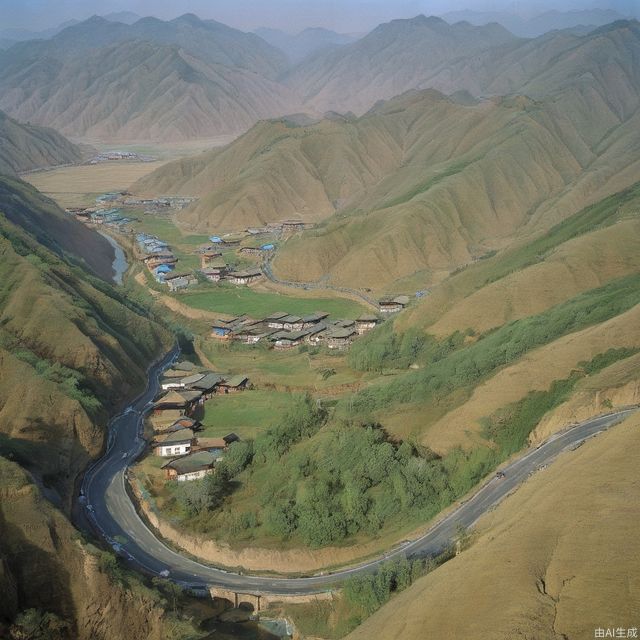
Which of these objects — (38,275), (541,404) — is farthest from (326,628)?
(38,275)

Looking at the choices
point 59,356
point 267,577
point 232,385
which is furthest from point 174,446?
point 267,577

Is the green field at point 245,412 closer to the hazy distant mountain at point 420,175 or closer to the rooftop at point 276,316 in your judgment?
the rooftop at point 276,316

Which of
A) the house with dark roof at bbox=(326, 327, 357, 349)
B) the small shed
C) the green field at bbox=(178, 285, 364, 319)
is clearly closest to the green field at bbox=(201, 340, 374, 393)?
the small shed

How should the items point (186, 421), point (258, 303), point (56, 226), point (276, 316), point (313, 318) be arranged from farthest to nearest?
point (56, 226)
point (258, 303)
point (276, 316)
point (313, 318)
point (186, 421)

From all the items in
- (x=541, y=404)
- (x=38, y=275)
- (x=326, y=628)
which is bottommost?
(x=326, y=628)

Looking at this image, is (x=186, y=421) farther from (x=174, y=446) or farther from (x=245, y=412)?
(x=245, y=412)

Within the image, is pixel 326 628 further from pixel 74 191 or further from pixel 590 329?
pixel 74 191

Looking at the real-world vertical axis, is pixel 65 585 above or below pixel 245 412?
above
